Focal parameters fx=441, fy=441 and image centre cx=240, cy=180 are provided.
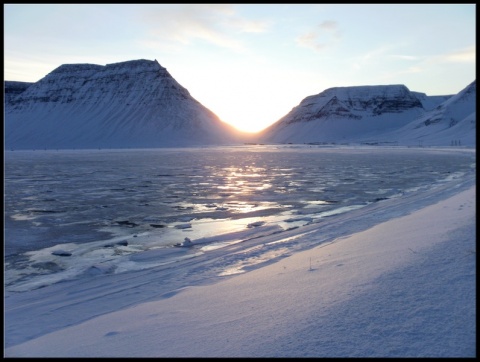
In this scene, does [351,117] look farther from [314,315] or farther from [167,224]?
[314,315]

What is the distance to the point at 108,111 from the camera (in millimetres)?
129375

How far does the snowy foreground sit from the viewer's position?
9.45 ft

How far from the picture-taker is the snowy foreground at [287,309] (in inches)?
113

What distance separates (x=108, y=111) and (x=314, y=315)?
134 metres

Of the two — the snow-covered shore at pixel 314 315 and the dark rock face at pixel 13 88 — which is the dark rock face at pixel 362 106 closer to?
the dark rock face at pixel 13 88

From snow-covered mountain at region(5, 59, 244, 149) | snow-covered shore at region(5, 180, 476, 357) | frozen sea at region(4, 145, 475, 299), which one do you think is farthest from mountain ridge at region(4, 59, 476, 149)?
snow-covered shore at region(5, 180, 476, 357)

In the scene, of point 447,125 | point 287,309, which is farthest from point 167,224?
point 447,125

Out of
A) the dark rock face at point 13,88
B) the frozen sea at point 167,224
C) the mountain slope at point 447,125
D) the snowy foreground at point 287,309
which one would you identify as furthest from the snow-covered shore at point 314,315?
the dark rock face at point 13,88

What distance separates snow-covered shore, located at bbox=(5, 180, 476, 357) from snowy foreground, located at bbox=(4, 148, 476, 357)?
0.01 meters

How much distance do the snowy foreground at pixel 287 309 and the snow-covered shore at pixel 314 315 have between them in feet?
0.03

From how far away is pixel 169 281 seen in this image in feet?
18.0

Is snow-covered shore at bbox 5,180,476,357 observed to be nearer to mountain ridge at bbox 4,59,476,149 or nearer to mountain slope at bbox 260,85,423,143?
mountain ridge at bbox 4,59,476,149

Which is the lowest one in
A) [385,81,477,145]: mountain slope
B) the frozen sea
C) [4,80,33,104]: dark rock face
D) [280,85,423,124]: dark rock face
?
the frozen sea

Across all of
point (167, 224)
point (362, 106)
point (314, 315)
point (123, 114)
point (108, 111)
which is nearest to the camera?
point (314, 315)
